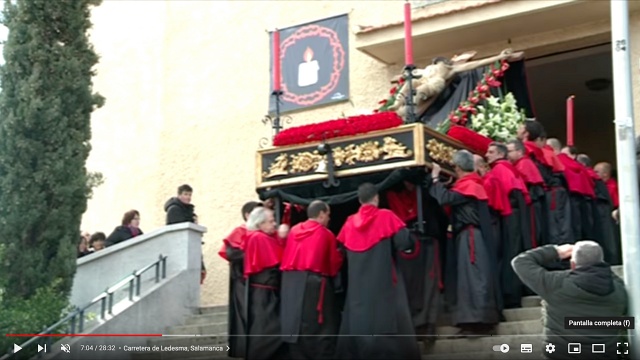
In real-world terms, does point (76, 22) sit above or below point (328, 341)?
above

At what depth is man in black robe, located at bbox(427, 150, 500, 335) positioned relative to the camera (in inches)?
357

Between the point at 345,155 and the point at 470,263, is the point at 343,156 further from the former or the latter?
the point at 470,263

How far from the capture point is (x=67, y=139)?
1130cm

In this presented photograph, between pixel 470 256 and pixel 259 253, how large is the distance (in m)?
1.85

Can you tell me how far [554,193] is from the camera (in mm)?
10273

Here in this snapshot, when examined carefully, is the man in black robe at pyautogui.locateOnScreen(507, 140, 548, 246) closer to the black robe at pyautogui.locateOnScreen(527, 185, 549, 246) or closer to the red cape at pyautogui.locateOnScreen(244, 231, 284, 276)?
the black robe at pyautogui.locateOnScreen(527, 185, 549, 246)

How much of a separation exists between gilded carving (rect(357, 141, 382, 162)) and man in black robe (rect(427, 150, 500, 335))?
51 cm

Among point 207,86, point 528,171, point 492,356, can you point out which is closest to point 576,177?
point 528,171

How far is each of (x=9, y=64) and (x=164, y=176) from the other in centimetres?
448

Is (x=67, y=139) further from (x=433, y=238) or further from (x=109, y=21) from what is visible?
(x=109, y=21)

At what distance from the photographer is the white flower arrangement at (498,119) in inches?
447

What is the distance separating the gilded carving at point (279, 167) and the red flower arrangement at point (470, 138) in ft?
5.18

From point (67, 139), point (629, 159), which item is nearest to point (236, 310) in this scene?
point (67, 139)

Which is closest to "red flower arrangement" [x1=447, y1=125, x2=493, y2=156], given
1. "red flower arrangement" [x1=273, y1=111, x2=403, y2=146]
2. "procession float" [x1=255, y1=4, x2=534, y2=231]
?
"procession float" [x1=255, y1=4, x2=534, y2=231]
